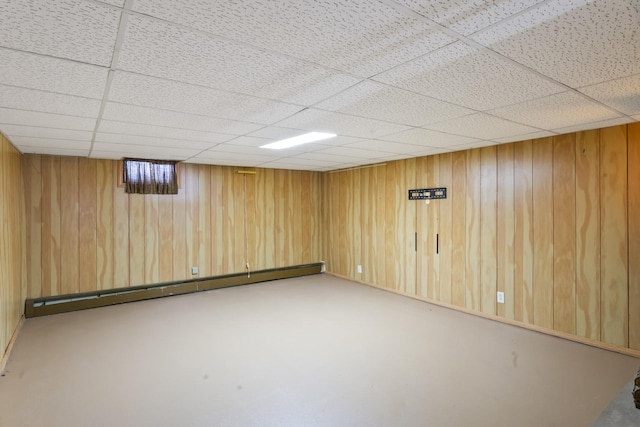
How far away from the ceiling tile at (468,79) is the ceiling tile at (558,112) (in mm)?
175

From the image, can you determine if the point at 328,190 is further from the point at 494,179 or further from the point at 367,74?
the point at 367,74

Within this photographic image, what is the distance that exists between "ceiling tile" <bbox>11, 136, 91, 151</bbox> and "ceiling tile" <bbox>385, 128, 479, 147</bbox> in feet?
10.6

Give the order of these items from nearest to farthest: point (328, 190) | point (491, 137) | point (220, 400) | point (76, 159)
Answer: point (220, 400) < point (491, 137) < point (76, 159) < point (328, 190)

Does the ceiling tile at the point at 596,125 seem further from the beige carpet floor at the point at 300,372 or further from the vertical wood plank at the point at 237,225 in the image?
the vertical wood plank at the point at 237,225

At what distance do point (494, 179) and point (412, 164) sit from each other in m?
1.30

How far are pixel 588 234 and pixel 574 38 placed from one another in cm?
266

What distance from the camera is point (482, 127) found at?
3.04 metres

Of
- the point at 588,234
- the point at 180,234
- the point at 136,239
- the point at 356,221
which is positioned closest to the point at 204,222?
the point at 180,234

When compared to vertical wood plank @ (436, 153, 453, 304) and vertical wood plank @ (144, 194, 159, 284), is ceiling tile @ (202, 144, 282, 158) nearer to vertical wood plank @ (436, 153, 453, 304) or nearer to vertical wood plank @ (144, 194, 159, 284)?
vertical wood plank @ (144, 194, 159, 284)

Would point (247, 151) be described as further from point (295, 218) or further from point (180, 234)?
point (295, 218)

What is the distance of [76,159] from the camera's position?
4668mm

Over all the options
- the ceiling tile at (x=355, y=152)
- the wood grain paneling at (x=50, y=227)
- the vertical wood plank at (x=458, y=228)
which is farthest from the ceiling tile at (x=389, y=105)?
the wood grain paneling at (x=50, y=227)

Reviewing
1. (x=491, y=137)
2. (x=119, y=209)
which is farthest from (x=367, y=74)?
(x=119, y=209)

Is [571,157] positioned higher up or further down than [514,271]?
higher up
